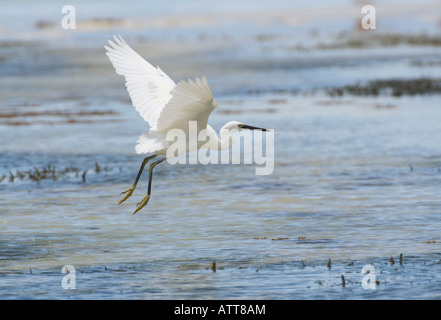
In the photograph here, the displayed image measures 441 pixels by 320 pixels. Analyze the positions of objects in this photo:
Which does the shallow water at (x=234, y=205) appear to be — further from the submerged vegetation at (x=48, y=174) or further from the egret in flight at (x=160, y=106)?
the egret in flight at (x=160, y=106)

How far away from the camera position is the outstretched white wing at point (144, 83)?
38.0ft

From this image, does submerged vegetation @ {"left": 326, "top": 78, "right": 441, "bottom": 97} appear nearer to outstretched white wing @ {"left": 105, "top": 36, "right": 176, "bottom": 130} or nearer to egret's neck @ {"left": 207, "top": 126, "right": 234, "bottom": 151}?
outstretched white wing @ {"left": 105, "top": 36, "right": 176, "bottom": 130}

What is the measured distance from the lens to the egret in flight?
9.85m

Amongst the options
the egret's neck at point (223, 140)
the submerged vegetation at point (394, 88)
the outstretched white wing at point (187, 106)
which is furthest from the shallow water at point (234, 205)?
the outstretched white wing at point (187, 106)

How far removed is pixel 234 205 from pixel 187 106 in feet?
7.66

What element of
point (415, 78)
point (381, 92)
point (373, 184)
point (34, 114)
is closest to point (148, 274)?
point (373, 184)

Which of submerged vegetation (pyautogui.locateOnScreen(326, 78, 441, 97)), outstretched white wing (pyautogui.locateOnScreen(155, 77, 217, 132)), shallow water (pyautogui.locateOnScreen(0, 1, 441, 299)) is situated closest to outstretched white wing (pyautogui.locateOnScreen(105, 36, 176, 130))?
outstretched white wing (pyautogui.locateOnScreen(155, 77, 217, 132))

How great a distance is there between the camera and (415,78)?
1125 inches

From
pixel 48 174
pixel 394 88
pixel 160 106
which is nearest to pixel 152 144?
pixel 160 106

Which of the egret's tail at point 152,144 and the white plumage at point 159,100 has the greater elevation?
the white plumage at point 159,100

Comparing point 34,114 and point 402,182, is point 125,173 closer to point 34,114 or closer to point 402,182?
point 402,182

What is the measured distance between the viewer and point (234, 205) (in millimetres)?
12039

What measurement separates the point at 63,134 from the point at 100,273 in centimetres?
1068

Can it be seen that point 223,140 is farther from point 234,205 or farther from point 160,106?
point 234,205
